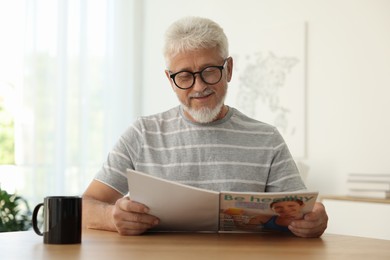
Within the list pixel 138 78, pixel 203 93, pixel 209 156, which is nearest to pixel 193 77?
pixel 203 93

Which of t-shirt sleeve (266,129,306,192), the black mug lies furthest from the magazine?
t-shirt sleeve (266,129,306,192)

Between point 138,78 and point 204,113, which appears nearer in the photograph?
point 204,113

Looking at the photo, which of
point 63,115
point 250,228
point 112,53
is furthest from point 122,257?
point 112,53

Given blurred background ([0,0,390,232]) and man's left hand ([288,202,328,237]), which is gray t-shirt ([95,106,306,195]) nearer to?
man's left hand ([288,202,328,237])

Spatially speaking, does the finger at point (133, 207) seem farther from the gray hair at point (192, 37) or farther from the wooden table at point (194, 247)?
the gray hair at point (192, 37)

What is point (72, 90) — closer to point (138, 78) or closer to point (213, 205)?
point (138, 78)

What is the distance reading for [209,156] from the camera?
2209mm

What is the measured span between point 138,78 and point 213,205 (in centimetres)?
386

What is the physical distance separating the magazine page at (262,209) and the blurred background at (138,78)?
7.08ft

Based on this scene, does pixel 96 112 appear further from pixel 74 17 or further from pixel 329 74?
pixel 329 74

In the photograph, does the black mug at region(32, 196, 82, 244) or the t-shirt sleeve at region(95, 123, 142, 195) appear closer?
the black mug at region(32, 196, 82, 244)

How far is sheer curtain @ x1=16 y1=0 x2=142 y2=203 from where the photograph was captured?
4590mm

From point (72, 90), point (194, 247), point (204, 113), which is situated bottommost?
point (194, 247)

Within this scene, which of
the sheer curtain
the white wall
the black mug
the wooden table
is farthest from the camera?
the sheer curtain
